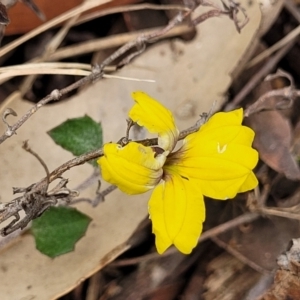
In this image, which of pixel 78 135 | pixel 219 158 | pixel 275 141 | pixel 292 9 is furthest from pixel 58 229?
pixel 292 9

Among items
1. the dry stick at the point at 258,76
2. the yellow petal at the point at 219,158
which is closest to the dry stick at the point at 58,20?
the dry stick at the point at 258,76

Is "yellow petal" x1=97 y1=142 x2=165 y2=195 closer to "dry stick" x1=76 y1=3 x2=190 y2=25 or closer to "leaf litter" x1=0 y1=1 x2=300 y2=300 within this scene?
"leaf litter" x1=0 y1=1 x2=300 y2=300

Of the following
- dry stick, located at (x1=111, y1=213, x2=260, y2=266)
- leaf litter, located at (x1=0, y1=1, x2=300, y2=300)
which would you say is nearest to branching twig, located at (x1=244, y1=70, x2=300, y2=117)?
leaf litter, located at (x1=0, y1=1, x2=300, y2=300)

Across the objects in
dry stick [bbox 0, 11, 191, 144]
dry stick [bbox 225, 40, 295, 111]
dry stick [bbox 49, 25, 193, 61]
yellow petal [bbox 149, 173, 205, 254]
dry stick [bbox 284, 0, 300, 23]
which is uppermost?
dry stick [bbox 0, 11, 191, 144]

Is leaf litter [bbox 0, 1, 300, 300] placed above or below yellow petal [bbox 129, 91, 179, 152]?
below

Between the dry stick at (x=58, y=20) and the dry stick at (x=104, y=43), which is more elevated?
the dry stick at (x=58, y=20)

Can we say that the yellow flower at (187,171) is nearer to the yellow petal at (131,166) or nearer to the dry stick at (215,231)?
the yellow petal at (131,166)
